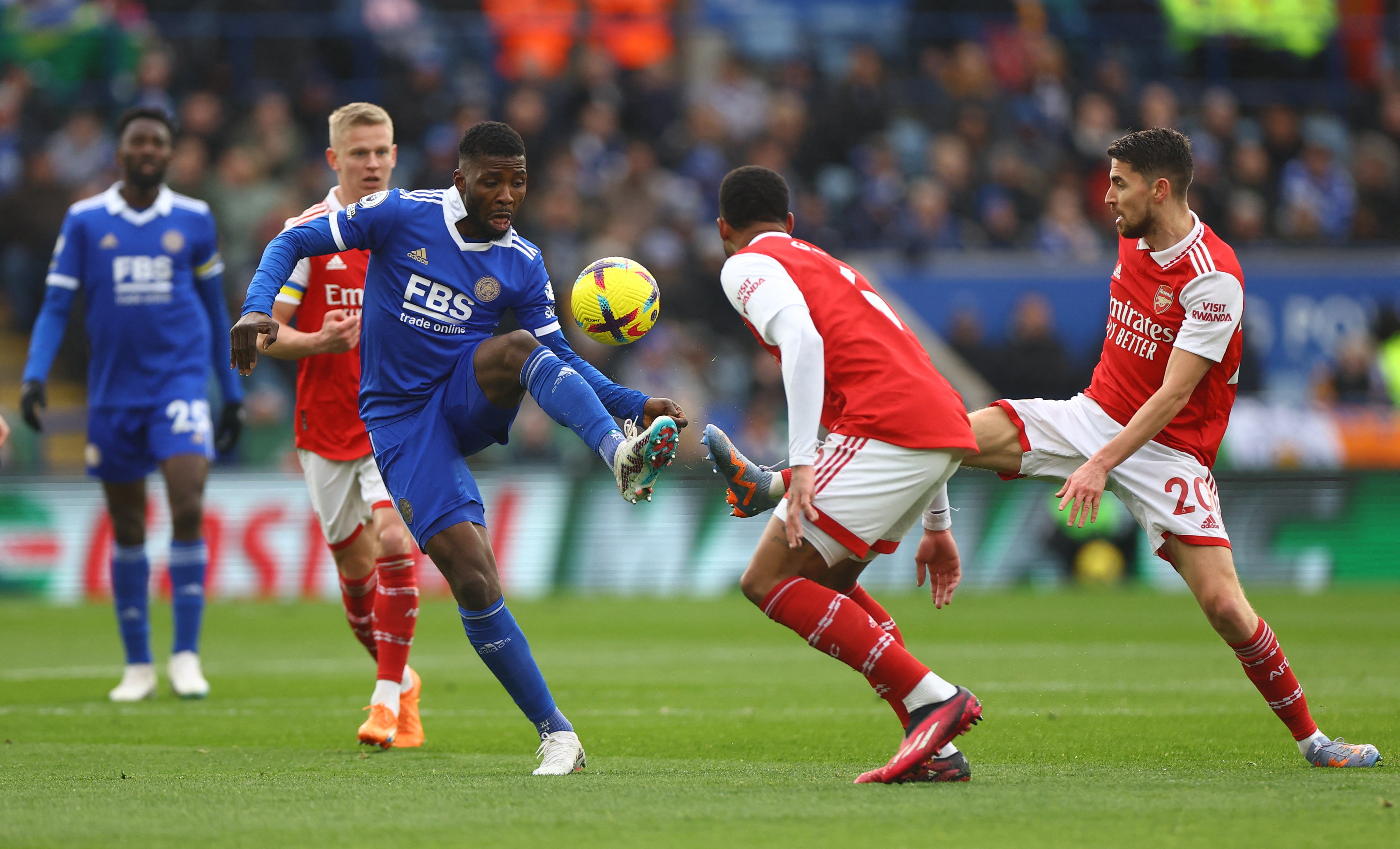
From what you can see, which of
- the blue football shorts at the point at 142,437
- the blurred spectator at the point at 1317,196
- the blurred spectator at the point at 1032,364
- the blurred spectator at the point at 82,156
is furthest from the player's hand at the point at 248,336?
the blurred spectator at the point at 1317,196

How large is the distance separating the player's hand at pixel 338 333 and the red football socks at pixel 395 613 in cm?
98

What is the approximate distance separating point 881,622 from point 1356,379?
50.2 ft

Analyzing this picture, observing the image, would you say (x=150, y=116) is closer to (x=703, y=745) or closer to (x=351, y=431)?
(x=351, y=431)

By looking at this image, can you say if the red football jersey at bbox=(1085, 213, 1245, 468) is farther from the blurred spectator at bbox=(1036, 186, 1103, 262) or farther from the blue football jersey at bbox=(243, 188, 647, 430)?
the blurred spectator at bbox=(1036, 186, 1103, 262)

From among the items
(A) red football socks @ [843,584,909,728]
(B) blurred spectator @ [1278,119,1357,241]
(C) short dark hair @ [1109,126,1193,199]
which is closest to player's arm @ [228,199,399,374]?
(A) red football socks @ [843,584,909,728]

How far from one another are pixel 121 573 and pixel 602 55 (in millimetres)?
13855

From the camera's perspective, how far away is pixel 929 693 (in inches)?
214

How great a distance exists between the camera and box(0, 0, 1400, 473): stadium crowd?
18000 millimetres

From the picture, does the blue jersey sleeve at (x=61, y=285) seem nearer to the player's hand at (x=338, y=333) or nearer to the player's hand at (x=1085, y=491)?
A: the player's hand at (x=338, y=333)

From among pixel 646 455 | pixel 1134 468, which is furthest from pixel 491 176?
pixel 1134 468

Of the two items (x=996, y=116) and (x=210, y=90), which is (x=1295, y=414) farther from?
(x=210, y=90)

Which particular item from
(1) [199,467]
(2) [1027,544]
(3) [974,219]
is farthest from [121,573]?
(3) [974,219]

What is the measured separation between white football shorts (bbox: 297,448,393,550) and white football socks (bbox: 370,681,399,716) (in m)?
0.92

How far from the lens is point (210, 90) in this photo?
20000mm
